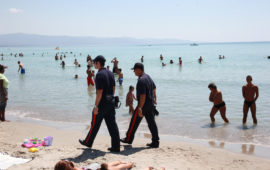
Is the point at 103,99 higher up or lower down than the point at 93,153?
higher up

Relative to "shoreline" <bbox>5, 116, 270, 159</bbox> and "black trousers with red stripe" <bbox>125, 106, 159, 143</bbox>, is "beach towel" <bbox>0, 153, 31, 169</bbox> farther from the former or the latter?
"shoreline" <bbox>5, 116, 270, 159</bbox>

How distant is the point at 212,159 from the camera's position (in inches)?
211

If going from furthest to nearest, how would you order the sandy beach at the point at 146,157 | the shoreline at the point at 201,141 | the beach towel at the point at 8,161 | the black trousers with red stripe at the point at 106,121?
the shoreline at the point at 201,141
the black trousers with red stripe at the point at 106,121
the sandy beach at the point at 146,157
the beach towel at the point at 8,161

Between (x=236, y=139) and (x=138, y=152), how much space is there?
3.08 metres

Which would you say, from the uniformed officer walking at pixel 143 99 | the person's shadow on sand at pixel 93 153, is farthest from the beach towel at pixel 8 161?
the uniformed officer walking at pixel 143 99

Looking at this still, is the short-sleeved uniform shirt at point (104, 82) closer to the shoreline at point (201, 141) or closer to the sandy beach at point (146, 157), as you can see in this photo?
the sandy beach at point (146, 157)

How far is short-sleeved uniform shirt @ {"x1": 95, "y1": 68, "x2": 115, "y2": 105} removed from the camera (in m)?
4.98

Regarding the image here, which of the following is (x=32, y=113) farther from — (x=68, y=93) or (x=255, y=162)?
(x=255, y=162)

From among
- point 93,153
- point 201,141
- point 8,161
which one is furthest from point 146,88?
point 8,161

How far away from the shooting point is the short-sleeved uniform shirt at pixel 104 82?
16.3ft

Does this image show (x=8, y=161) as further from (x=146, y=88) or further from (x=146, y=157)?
(x=146, y=88)

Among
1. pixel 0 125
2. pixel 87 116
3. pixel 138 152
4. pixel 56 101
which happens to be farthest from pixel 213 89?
pixel 56 101

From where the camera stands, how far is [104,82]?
16.5 feet

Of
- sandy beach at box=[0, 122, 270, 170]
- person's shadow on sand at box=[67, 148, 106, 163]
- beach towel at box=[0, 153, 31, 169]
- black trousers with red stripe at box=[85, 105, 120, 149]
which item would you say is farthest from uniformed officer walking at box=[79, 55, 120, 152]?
beach towel at box=[0, 153, 31, 169]
